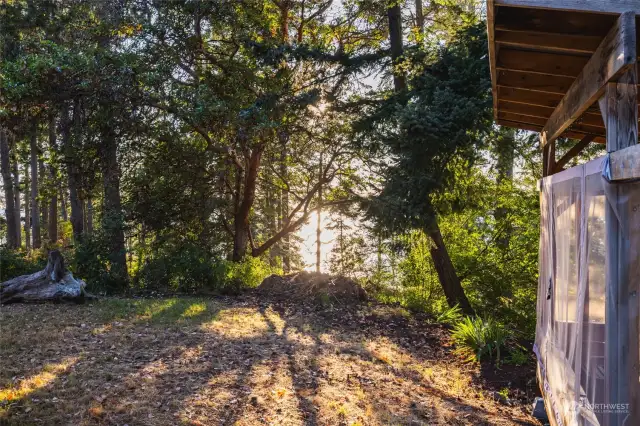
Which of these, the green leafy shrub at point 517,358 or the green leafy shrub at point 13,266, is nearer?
the green leafy shrub at point 517,358

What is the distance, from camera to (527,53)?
11.4ft

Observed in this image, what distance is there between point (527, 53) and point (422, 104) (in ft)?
12.3

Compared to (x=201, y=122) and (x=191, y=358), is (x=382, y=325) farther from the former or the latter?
(x=201, y=122)

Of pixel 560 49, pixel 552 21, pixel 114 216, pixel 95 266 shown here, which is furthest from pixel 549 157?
pixel 95 266

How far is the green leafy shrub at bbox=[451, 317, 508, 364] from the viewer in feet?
19.7

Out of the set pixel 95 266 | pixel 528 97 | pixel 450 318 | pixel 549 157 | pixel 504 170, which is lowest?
pixel 450 318

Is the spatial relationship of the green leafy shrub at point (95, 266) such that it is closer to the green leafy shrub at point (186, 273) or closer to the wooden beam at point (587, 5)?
the green leafy shrub at point (186, 273)

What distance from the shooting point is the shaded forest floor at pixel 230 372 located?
3953mm

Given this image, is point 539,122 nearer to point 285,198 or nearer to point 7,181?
point 285,198

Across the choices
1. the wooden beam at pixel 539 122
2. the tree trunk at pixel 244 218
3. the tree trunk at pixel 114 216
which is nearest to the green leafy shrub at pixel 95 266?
the tree trunk at pixel 114 216

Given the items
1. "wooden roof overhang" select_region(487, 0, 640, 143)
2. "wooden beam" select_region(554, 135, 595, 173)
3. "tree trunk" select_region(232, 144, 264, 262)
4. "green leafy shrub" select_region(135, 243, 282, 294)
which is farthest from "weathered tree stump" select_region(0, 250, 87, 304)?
"wooden beam" select_region(554, 135, 595, 173)

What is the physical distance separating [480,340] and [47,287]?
7758mm

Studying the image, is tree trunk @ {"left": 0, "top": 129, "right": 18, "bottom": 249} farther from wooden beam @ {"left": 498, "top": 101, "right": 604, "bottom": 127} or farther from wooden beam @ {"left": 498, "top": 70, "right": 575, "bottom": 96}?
wooden beam @ {"left": 498, "top": 70, "right": 575, "bottom": 96}

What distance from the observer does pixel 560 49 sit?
3.04 m
